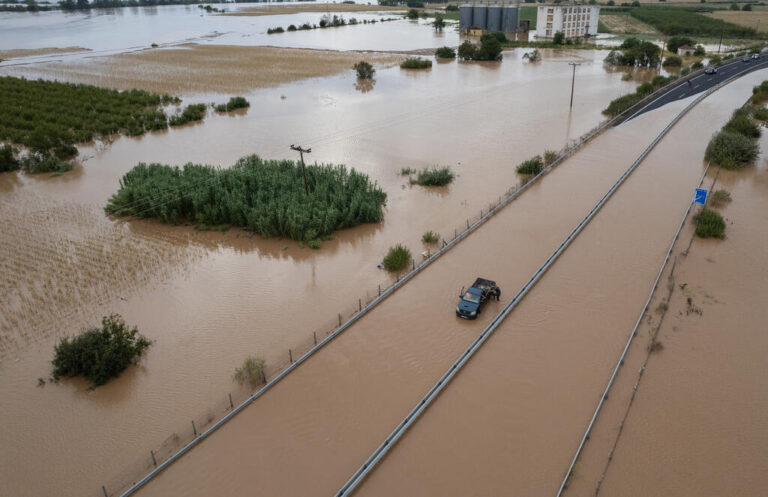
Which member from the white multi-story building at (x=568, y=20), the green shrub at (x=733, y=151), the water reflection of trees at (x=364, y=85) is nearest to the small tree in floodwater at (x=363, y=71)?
the water reflection of trees at (x=364, y=85)

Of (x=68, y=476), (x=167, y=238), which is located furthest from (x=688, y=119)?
(x=68, y=476)

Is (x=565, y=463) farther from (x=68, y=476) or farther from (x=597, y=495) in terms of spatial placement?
(x=68, y=476)

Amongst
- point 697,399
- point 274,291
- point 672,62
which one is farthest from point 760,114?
point 274,291

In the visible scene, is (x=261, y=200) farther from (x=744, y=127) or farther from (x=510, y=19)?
(x=510, y=19)

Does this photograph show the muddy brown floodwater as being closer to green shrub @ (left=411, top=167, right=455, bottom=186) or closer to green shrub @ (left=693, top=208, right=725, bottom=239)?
green shrub @ (left=693, top=208, right=725, bottom=239)

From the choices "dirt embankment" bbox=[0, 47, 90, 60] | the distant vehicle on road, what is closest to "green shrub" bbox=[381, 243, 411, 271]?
the distant vehicle on road
